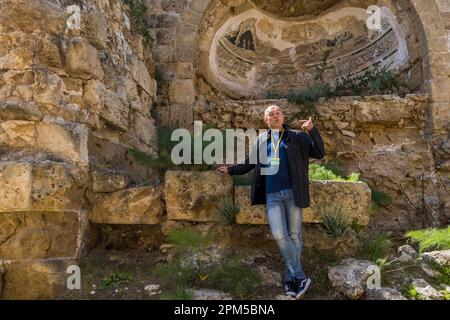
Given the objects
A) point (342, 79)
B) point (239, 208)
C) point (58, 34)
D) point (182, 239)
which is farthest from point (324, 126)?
point (58, 34)

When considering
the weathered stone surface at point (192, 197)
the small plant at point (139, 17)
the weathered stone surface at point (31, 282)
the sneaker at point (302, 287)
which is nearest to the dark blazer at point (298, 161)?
the weathered stone surface at point (192, 197)

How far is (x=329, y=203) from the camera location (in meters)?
3.08

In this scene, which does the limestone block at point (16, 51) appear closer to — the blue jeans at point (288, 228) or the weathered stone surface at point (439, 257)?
the blue jeans at point (288, 228)

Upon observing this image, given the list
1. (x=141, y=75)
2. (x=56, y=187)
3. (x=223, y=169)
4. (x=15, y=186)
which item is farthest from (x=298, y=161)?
(x=141, y=75)

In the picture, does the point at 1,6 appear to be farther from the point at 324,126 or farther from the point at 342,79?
the point at 342,79

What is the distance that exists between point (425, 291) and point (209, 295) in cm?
151

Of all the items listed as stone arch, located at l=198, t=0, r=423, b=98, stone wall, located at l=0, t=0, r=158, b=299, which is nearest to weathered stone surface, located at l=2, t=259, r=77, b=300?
stone wall, located at l=0, t=0, r=158, b=299

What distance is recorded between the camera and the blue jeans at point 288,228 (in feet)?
8.52

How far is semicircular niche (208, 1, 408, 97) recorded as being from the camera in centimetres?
628

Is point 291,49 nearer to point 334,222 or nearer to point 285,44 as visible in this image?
point 285,44

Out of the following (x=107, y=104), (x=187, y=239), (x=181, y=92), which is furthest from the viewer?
(x=181, y=92)

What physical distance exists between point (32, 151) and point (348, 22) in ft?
18.8

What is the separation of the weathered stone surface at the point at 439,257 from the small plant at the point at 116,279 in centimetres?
236

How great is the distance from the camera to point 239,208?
3.12 m
